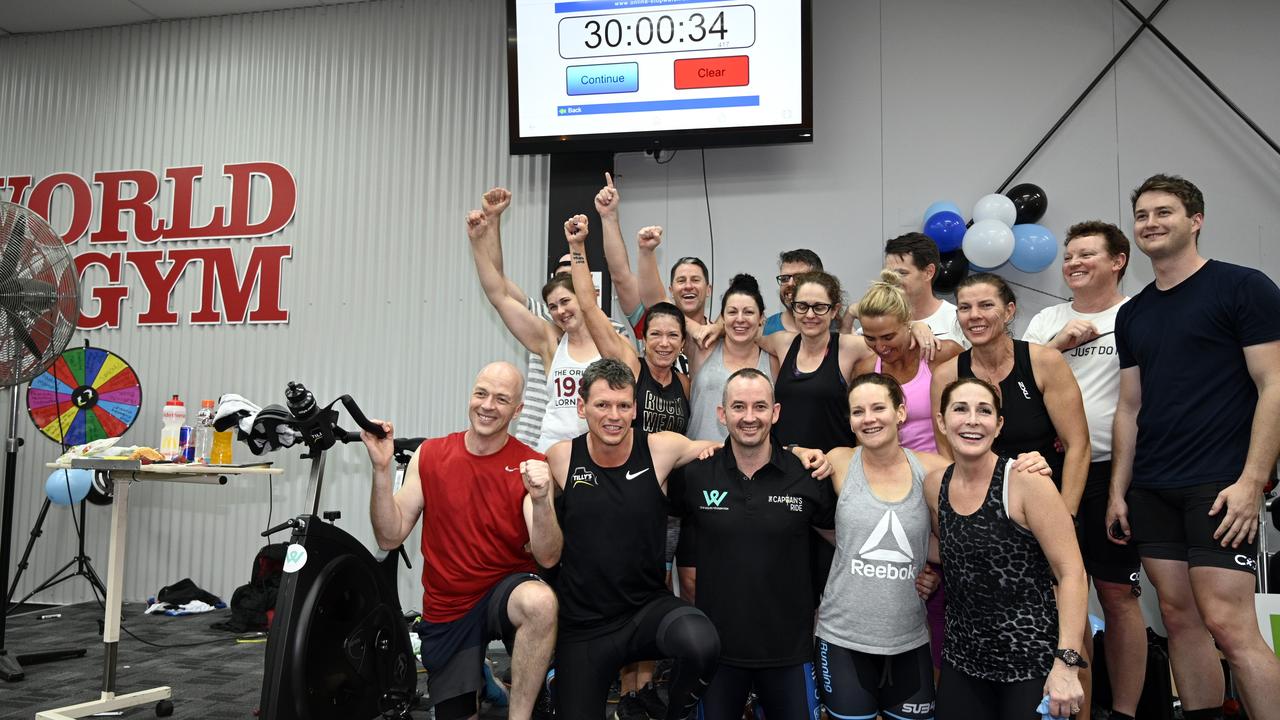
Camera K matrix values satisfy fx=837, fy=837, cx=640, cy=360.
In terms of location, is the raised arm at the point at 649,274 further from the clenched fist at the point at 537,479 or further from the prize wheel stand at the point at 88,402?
the prize wheel stand at the point at 88,402

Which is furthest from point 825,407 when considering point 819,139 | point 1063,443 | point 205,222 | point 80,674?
point 205,222

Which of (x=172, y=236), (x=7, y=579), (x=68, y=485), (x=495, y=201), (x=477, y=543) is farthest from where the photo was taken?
(x=172, y=236)

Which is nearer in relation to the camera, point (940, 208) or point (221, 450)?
point (221, 450)

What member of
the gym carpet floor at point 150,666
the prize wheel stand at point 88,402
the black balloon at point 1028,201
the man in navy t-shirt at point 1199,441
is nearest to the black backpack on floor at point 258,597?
the gym carpet floor at point 150,666

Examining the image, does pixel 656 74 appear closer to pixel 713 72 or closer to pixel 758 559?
pixel 713 72

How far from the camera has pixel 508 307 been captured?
12.7 feet

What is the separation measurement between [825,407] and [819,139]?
2.50 m

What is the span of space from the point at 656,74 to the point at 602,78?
1.03 feet

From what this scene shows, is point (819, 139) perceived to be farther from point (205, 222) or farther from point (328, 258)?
point (205, 222)

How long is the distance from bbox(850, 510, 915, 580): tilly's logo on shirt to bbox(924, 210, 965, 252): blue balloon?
8.11 feet

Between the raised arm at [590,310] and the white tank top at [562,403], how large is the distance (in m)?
0.12

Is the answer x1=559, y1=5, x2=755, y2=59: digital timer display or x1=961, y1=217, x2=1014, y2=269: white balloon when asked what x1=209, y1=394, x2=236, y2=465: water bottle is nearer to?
x1=559, y1=5, x2=755, y2=59: digital timer display

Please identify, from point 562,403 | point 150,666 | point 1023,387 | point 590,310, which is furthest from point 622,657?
point 150,666

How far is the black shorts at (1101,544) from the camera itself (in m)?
2.81
